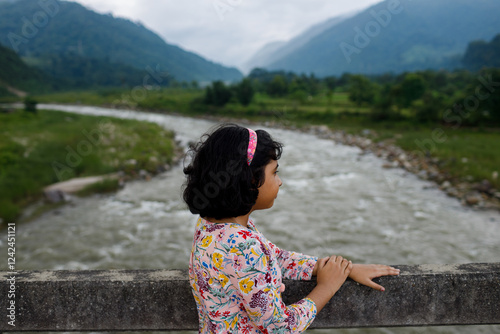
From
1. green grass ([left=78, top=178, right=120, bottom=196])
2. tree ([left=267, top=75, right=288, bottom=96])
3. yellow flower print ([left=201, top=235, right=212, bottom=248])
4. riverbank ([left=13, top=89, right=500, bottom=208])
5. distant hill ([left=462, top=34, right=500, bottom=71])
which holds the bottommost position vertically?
green grass ([left=78, top=178, right=120, bottom=196])

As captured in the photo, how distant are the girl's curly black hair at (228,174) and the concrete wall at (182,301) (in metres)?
0.50

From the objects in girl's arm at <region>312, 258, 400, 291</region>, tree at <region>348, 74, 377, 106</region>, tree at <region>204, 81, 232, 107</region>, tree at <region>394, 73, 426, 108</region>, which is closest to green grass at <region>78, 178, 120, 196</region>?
girl's arm at <region>312, 258, 400, 291</region>

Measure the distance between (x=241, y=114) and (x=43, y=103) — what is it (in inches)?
1710

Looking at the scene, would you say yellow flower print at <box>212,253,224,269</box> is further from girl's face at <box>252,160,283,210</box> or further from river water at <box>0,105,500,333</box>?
river water at <box>0,105,500,333</box>

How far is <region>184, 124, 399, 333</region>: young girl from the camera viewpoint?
1.13 m

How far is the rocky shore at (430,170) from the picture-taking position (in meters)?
9.57

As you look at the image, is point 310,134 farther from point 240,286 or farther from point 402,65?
point 402,65

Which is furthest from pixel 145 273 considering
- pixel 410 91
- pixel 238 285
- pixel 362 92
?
pixel 362 92

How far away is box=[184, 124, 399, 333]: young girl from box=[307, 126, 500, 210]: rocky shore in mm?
10051

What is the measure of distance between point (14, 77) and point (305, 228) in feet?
280

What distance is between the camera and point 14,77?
238ft

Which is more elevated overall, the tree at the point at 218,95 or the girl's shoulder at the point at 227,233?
the tree at the point at 218,95

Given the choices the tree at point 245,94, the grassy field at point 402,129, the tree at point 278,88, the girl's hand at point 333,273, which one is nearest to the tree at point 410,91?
the grassy field at point 402,129

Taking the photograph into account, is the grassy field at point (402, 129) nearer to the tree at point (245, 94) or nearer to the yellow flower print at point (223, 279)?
the tree at point (245, 94)
